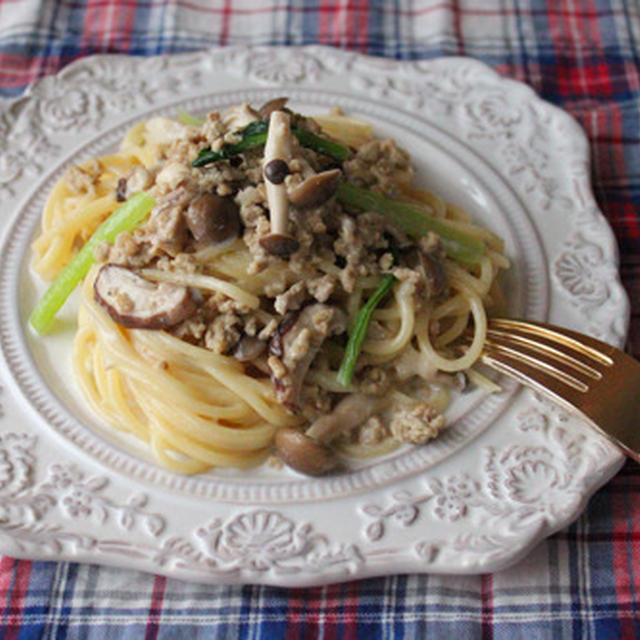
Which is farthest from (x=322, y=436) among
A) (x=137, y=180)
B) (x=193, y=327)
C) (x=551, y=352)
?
(x=137, y=180)

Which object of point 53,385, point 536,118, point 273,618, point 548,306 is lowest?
point 273,618

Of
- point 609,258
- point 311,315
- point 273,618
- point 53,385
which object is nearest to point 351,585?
point 273,618

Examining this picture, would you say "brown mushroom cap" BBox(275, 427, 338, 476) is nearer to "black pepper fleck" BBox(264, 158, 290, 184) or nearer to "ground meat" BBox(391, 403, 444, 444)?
"ground meat" BBox(391, 403, 444, 444)

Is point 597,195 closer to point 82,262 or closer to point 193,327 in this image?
point 193,327

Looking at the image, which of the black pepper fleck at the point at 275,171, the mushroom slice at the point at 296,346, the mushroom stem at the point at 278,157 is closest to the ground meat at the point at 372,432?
the mushroom slice at the point at 296,346

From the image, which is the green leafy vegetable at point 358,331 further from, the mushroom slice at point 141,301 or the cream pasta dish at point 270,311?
the mushroom slice at point 141,301

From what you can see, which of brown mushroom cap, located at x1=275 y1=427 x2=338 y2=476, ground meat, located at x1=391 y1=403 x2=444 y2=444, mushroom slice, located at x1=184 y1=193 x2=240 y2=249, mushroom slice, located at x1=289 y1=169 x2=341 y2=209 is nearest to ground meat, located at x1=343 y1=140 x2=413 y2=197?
mushroom slice, located at x1=289 y1=169 x2=341 y2=209

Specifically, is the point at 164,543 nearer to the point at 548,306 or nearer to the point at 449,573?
the point at 449,573
